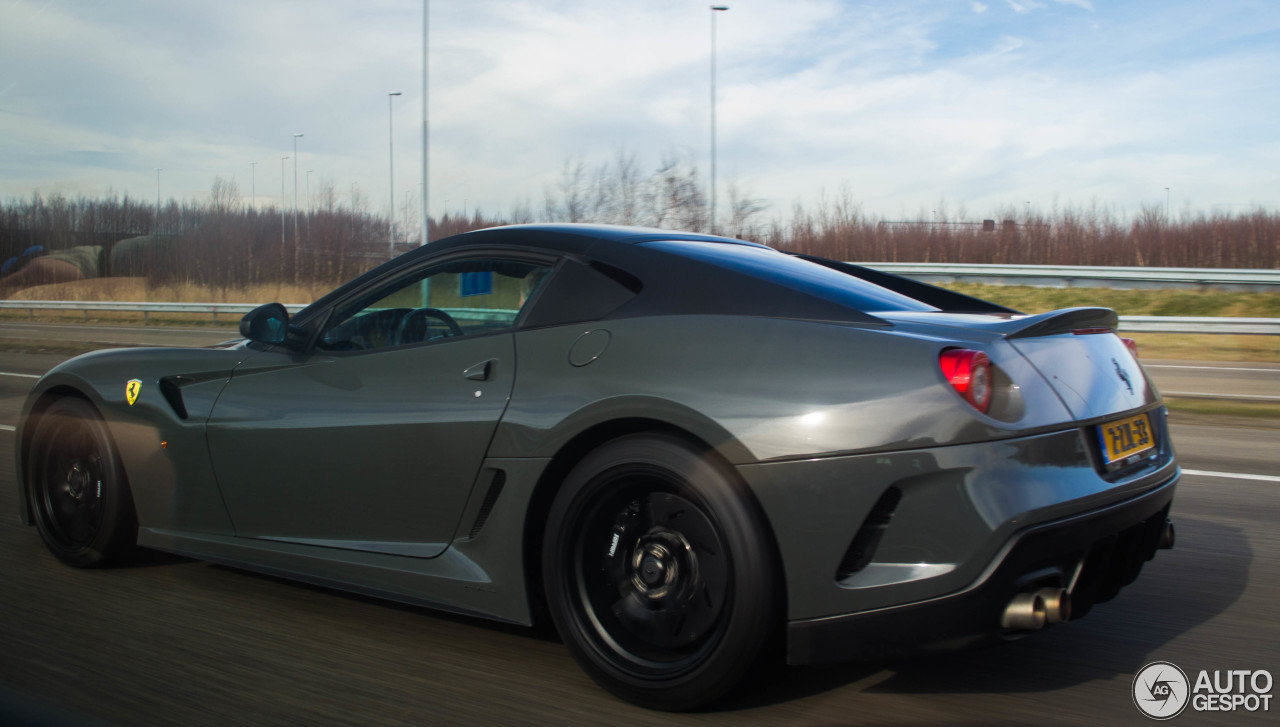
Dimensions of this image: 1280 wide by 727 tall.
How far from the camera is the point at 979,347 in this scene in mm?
2486

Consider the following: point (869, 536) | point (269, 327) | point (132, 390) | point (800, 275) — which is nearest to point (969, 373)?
point (869, 536)

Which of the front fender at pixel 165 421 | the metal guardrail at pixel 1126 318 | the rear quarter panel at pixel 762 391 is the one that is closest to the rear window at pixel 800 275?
the rear quarter panel at pixel 762 391

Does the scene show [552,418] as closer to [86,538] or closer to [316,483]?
[316,483]

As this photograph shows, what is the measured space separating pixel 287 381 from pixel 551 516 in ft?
4.02

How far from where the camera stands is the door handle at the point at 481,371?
9.80 feet

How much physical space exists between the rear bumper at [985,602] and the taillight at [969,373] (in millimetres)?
321

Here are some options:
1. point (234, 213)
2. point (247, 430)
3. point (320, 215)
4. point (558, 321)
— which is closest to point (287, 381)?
point (247, 430)

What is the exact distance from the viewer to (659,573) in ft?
8.71

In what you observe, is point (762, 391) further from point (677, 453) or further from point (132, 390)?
point (132, 390)

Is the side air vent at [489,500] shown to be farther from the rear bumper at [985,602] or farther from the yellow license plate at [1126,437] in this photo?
the yellow license plate at [1126,437]

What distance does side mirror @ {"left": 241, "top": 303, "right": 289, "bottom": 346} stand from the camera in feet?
11.5

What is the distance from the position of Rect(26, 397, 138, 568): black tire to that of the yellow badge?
185 millimetres

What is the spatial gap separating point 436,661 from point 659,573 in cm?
82

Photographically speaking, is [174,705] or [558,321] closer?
[174,705]
